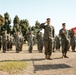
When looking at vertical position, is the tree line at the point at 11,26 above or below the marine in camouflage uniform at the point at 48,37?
above

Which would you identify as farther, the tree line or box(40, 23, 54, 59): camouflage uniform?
the tree line

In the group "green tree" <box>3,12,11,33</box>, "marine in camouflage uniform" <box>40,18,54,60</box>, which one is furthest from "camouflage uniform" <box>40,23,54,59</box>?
"green tree" <box>3,12,11,33</box>

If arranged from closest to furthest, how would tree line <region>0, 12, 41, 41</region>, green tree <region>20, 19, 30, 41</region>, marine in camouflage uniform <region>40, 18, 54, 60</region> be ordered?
marine in camouflage uniform <region>40, 18, 54, 60</region> < tree line <region>0, 12, 41, 41</region> < green tree <region>20, 19, 30, 41</region>

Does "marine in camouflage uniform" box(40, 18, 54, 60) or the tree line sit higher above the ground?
the tree line

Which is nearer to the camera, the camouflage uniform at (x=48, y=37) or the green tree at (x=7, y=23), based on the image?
the camouflage uniform at (x=48, y=37)

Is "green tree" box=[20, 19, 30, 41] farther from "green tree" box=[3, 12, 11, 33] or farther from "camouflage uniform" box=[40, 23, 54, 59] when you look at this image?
"camouflage uniform" box=[40, 23, 54, 59]

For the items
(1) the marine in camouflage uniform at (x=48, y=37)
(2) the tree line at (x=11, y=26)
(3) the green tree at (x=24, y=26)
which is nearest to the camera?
(1) the marine in camouflage uniform at (x=48, y=37)

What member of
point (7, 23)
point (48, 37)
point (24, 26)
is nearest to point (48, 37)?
point (48, 37)

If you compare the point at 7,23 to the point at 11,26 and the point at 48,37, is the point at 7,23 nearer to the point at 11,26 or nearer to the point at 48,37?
the point at 11,26

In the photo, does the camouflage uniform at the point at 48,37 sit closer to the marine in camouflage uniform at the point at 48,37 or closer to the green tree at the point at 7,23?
the marine in camouflage uniform at the point at 48,37

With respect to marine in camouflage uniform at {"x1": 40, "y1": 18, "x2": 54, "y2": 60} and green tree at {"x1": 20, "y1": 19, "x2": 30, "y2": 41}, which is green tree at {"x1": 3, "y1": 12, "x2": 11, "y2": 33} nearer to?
green tree at {"x1": 20, "y1": 19, "x2": 30, "y2": 41}

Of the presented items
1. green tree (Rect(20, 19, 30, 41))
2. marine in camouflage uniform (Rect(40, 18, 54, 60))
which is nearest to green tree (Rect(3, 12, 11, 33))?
green tree (Rect(20, 19, 30, 41))

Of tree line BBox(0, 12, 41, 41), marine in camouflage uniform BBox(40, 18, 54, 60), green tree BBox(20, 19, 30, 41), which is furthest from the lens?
green tree BBox(20, 19, 30, 41)

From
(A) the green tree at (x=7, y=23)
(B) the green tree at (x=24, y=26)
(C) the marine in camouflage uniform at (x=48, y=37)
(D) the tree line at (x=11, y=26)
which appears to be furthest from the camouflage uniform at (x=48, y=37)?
(B) the green tree at (x=24, y=26)
